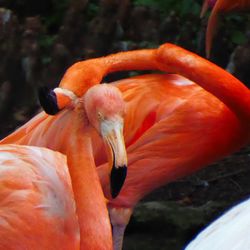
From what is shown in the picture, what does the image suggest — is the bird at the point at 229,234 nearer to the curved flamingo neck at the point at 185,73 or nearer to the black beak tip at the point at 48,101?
the black beak tip at the point at 48,101

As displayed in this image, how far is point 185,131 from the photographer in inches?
176

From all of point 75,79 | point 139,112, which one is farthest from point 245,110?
point 75,79

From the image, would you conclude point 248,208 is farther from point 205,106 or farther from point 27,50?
point 27,50

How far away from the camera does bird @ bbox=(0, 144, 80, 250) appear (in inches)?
143

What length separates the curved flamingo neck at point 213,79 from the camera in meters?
4.44

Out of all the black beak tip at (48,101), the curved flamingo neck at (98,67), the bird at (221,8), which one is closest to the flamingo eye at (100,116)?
the black beak tip at (48,101)

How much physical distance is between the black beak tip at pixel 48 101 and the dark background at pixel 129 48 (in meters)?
1.58

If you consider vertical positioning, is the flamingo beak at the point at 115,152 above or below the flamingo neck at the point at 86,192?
above

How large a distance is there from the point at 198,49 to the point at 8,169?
2739 millimetres

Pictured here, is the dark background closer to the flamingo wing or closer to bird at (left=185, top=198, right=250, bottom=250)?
the flamingo wing

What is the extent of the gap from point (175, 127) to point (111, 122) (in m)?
1.09

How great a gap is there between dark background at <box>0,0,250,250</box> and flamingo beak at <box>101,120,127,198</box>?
1.72 metres

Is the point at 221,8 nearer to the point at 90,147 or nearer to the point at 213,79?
the point at 213,79

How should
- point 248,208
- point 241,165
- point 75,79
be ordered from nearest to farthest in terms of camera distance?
point 248,208, point 75,79, point 241,165
